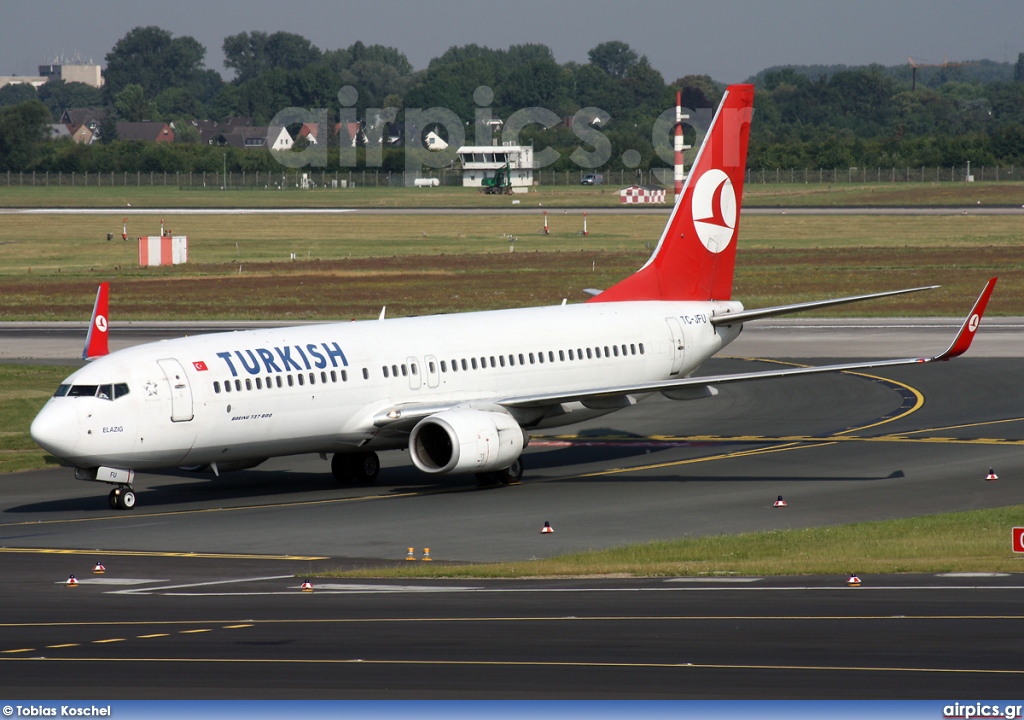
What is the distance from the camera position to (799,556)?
90.2 ft

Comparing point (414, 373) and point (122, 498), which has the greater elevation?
point (414, 373)

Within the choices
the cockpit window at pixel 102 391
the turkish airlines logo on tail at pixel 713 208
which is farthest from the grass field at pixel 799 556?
the turkish airlines logo on tail at pixel 713 208

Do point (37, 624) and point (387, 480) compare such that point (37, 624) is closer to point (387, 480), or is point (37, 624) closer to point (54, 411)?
point (54, 411)

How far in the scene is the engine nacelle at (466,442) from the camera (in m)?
34.7

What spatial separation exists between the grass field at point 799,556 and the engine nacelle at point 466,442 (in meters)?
7.00

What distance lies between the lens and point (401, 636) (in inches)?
804

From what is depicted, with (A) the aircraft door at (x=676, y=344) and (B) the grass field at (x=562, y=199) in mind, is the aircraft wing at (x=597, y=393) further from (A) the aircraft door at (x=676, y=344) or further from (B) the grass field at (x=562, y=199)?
(B) the grass field at (x=562, y=199)

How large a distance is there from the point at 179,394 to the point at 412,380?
20.2 feet

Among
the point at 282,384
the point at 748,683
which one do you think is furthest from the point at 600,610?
the point at 282,384

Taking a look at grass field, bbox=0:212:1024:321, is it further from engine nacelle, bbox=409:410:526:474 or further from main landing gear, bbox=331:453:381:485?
engine nacelle, bbox=409:410:526:474

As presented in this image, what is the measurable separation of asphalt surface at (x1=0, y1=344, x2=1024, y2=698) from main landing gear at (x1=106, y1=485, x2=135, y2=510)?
1.71 feet

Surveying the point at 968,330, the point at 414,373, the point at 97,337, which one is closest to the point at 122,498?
the point at 97,337

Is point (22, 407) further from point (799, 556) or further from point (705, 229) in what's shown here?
point (799, 556)

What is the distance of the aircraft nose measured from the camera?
32156mm
